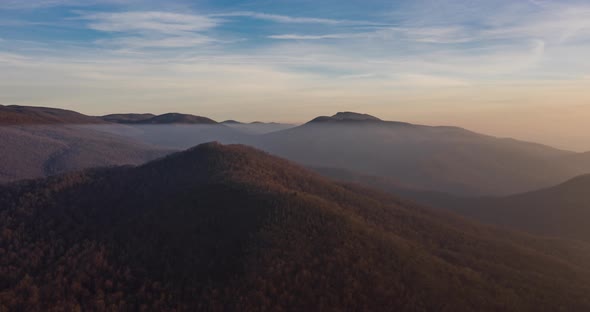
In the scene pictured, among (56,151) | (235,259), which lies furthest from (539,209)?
(56,151)

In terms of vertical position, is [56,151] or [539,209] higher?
[56,151]

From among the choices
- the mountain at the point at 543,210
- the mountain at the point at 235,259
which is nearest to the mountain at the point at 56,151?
the mountain at the point at 235,259

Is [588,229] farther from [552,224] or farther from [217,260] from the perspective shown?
[217,260]

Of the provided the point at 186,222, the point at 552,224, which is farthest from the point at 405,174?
the point at 186,222

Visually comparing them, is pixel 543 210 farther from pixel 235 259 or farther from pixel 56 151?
pixel 56 151

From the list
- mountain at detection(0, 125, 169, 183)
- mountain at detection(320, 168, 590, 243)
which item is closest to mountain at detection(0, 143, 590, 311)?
mountain at detection(320, 168, 590, 243)

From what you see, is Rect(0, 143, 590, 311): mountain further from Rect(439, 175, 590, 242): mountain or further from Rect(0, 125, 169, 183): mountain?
Rect(0, 125, 169, 183): mountain
